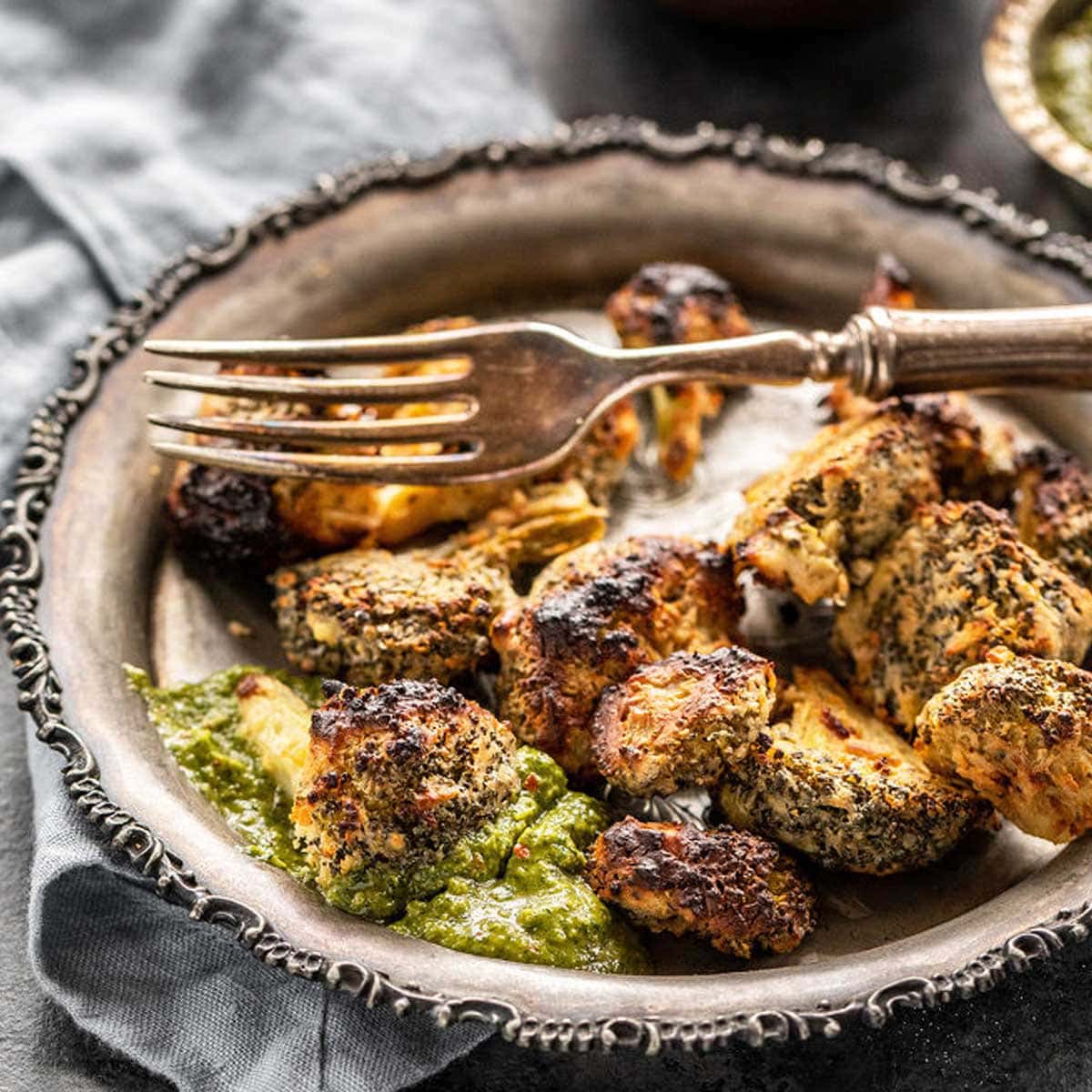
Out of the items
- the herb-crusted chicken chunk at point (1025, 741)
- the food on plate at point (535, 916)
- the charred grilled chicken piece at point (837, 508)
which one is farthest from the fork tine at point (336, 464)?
the herb-crusted chicken chunk at point (1025, 741)

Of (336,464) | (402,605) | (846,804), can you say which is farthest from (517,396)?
(846,804)

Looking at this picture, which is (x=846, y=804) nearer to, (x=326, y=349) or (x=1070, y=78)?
(x=326, y=349)

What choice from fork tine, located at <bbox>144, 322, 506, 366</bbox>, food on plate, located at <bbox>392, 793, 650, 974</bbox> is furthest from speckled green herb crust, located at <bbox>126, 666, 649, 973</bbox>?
fork tine, located at <bbox>144, 322, 506, 366</bbox>

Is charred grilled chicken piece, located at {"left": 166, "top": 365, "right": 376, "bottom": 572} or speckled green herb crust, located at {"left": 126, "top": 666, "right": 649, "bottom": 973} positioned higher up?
charred grilled chicken piece, located at {"left": 166, "top": 365, "right": 376, "bottom": 572}

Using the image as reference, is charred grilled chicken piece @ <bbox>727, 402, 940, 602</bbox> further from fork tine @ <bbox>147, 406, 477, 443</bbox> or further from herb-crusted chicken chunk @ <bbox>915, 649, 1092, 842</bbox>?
fork tine @ <bbox>147, 406, 477, 443</bbox>

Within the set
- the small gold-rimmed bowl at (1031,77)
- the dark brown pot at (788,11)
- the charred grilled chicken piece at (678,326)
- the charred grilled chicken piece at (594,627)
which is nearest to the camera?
the charred grilled chicken piece at (594,627)

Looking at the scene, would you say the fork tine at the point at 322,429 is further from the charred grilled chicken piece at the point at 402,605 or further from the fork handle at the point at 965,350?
the fork handle at the point at 965,350
